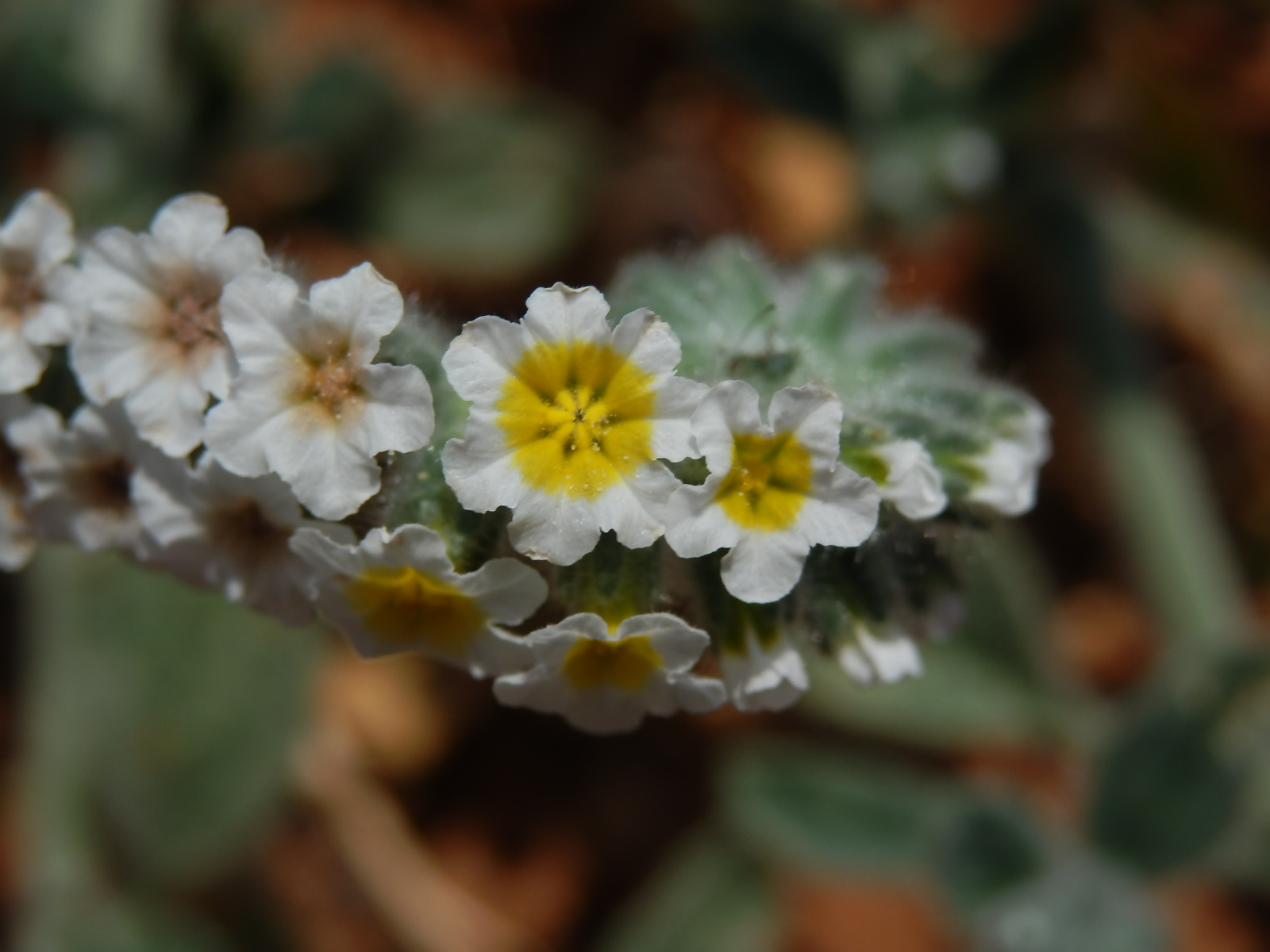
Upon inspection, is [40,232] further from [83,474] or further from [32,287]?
[83,474]

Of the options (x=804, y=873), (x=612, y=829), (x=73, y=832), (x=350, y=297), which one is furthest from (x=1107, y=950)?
(x=73, y=832)

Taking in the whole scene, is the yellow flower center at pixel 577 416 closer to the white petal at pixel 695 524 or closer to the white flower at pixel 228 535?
the white petal at pixel 695 524

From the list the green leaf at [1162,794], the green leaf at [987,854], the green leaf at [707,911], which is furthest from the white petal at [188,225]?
the green leaf at [707,911]

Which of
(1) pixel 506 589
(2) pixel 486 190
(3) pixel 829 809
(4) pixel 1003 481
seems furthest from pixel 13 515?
(2) pixel 486 190

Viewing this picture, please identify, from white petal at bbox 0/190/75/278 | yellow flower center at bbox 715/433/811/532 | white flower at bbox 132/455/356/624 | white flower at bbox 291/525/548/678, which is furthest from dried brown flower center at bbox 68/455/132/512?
yellow flower center at bbox 715/433/811/532

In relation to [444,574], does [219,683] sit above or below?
below

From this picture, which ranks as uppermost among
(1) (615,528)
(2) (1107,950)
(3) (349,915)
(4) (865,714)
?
(1) (615,528)

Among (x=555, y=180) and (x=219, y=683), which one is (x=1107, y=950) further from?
(x=555, y=180)
